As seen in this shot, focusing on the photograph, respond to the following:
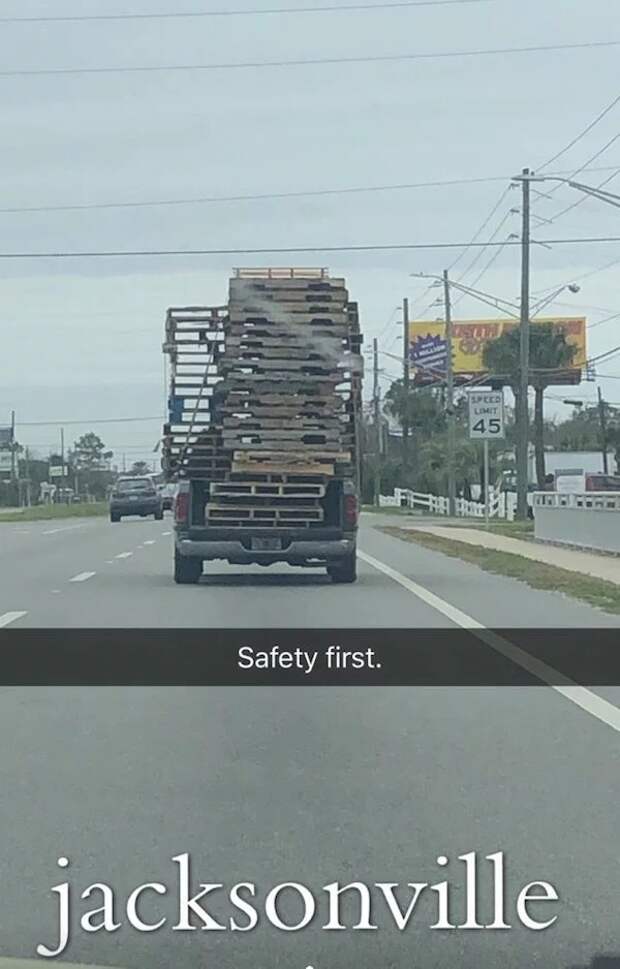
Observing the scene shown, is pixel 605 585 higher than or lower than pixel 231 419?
lower

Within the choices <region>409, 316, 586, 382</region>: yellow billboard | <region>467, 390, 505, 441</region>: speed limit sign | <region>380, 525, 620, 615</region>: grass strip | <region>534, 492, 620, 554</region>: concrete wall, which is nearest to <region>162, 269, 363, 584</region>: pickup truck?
<region>380, 525, 620, 615</region>: grass strip

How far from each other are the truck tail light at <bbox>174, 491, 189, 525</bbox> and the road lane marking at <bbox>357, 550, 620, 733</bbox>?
319cm

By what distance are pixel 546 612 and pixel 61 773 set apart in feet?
34.5

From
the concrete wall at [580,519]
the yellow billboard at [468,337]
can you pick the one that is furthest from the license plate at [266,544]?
the yellow billboard at [468,337]

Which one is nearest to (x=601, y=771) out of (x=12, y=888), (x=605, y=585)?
(x=12, y=888)

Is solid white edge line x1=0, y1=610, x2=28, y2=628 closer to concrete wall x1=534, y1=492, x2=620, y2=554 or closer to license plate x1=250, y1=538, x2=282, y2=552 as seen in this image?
license plate x1=250, y1=538, x2=282, y2=552

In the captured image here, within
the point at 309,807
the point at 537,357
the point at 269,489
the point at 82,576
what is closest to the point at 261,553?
the point at 269,489

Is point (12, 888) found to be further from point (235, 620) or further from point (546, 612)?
point (546, 612)

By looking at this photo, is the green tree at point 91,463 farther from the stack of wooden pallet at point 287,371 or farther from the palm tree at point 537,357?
the stack of wooden pallet at point 287,371

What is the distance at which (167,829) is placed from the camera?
823 cm

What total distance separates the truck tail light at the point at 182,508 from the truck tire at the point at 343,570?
2197 mm

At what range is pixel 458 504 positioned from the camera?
77.5m

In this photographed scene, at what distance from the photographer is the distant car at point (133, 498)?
61.4 m

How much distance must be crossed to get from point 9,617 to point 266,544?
5204 millimetres
